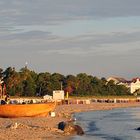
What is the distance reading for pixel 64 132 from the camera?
111 ft

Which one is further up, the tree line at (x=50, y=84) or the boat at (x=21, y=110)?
the tree line at (x=50, y=84)

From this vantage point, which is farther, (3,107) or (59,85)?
(59,85)

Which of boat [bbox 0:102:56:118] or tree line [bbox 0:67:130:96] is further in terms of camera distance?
tree line [bbox 0:67:130:96]

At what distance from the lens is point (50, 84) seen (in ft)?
409

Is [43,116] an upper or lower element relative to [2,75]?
lower

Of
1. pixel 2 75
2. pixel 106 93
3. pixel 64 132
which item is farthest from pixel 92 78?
pixel 64 132

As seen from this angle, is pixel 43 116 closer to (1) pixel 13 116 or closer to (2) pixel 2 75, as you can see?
(1) pixel 13 116

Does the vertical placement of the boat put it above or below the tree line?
below

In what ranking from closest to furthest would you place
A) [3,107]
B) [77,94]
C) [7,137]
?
[7,137] → [3,107] → [77,94]

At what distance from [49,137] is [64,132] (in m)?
2.93

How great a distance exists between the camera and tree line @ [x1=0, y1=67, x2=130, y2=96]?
119 m

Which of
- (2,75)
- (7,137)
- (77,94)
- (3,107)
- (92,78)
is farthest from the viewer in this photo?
(92,78)

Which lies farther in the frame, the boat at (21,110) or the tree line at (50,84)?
the tree line at (50,84)

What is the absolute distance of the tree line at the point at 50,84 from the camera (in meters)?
119
